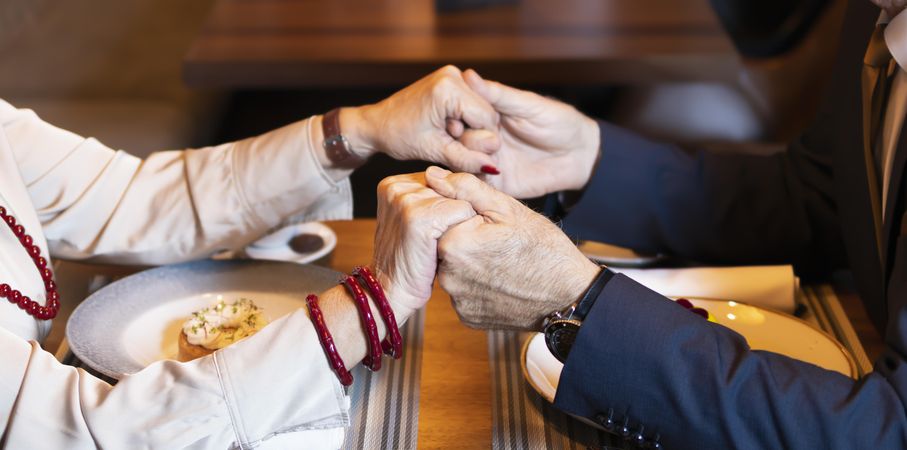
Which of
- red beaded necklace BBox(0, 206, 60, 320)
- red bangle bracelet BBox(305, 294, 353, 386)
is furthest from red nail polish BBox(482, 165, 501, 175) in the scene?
red beaded necklace BBox(0, 206, 60, 320)

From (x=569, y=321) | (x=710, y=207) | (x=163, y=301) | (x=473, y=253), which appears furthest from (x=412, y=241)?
(x=710, y=207)

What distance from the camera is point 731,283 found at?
3.94 feet

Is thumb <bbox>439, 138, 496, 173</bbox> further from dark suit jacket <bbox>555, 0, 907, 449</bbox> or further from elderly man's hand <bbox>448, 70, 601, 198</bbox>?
dark suit jacket <bbox>555, 0, 907, 449</bbox>

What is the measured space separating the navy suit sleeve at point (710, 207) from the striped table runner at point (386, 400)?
14.7 inches

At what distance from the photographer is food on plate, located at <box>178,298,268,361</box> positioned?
41.1 inches

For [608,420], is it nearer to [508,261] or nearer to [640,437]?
[640,437]

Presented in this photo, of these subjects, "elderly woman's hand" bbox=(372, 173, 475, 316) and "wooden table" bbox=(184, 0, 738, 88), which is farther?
"wooden table" bbox=(184, 0, 738, 88)

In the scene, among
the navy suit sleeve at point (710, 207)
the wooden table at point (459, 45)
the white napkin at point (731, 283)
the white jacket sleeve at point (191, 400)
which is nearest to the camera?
the white jacket sleeve at point (191, 400)

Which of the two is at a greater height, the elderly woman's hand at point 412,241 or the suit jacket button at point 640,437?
the elderly woman's hand at point 412,241

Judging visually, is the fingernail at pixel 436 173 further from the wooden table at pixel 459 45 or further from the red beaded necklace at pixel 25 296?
the wooden table at pixel 459 45

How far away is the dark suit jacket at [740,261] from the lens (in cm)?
91

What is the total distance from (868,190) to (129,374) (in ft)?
2.92

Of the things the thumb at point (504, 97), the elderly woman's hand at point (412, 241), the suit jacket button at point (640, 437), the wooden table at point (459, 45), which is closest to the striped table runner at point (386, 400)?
the elderly woman's hand at point (412, 241)

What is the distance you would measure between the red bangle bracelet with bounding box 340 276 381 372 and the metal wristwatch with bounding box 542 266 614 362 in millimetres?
173
